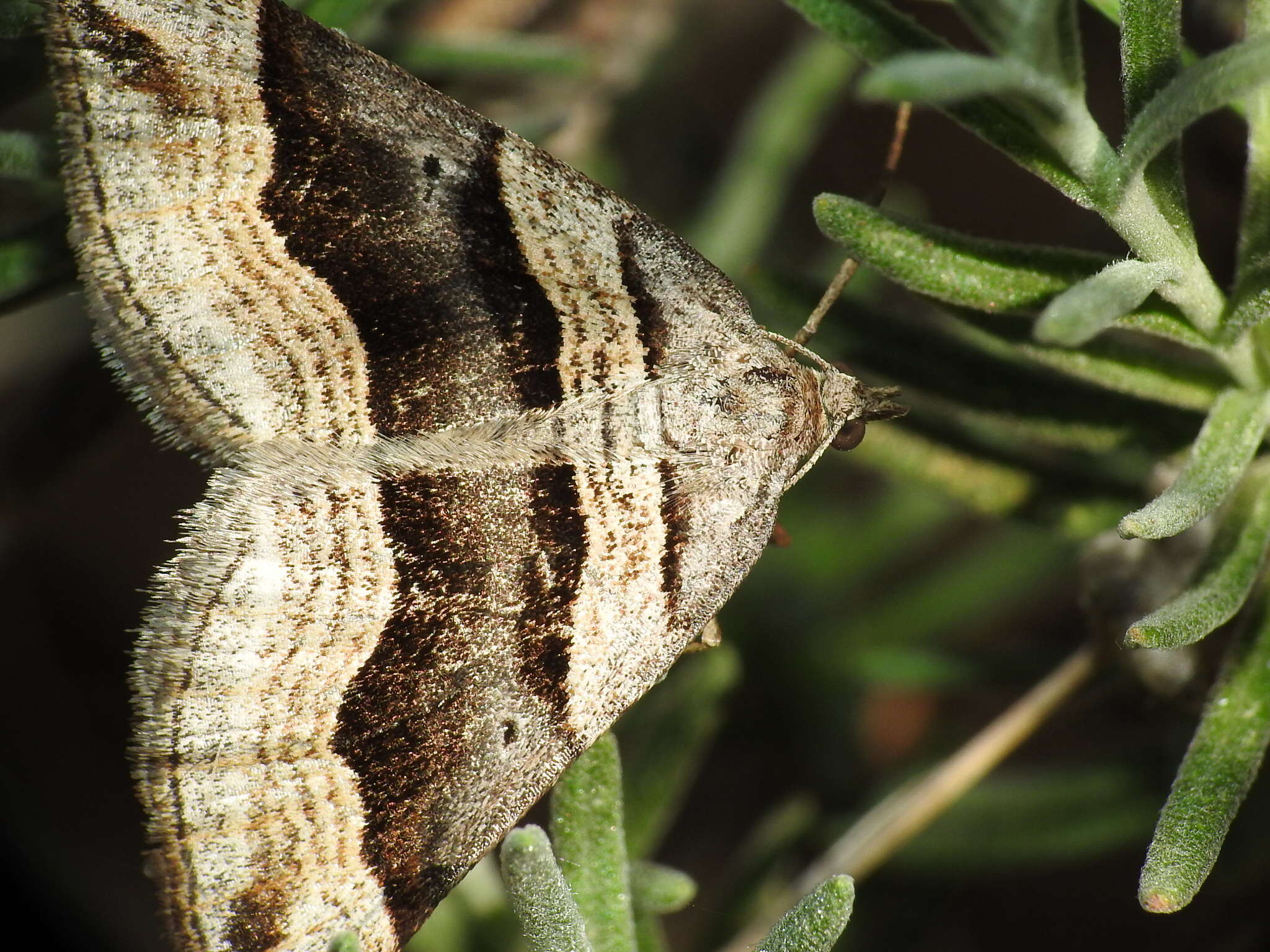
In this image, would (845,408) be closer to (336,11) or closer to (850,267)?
(850,267)

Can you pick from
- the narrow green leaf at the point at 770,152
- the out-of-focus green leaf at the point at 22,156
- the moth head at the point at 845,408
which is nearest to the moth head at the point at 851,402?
the moth head at the point at 845,408

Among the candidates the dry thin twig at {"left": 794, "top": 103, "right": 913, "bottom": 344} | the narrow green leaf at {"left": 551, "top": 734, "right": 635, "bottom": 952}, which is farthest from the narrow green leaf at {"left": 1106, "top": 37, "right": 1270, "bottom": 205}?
the narrow green leaf at {"left": 551, "top": 734, "right": 635, "bottom": 952}

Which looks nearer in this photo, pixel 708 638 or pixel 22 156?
pixel 22 156

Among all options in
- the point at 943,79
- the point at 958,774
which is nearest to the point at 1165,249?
the point at 943,79

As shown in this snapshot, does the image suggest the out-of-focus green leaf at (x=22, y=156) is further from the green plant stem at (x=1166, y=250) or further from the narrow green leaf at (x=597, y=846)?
the green plant stem at (x=1166, y=250)

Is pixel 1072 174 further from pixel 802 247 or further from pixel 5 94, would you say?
pixel 802 247

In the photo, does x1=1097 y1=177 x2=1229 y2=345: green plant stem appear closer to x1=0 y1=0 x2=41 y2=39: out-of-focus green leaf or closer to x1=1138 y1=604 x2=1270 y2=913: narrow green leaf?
x1=1138 y1=604 x2=1270 y2=913: narrow green leaf
